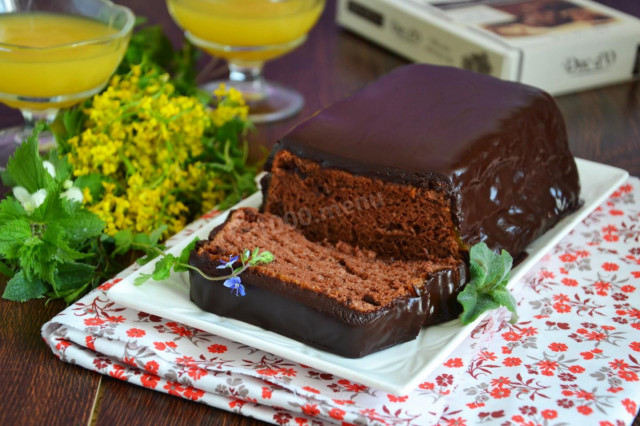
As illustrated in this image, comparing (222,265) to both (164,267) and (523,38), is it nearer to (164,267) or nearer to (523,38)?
(164,267)

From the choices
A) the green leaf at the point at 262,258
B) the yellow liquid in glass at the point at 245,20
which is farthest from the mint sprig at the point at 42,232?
the yellow liquid in glass at the point at 245,20

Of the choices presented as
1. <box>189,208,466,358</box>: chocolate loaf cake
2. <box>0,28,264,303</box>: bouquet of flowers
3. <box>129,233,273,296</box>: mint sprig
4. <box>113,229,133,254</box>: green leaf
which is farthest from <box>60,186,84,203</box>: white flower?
<box>189,208,466,358</box>: chocolate loaf cake

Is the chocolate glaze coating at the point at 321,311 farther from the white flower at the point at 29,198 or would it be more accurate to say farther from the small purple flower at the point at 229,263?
the white flower at the point at 29,198

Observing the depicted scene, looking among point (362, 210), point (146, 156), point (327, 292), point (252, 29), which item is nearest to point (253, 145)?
point (252, 29)

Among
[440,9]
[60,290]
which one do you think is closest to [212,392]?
[60,290]

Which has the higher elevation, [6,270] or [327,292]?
[327,292]

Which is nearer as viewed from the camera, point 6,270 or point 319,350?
point 319,350

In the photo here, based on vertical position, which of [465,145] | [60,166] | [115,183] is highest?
[465,145]
